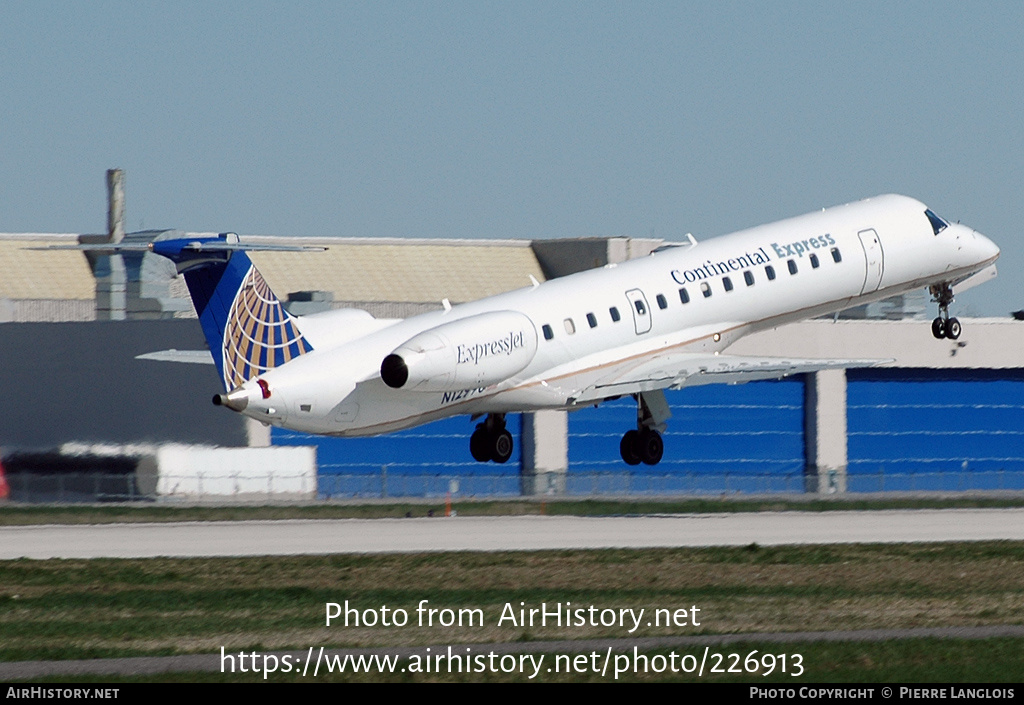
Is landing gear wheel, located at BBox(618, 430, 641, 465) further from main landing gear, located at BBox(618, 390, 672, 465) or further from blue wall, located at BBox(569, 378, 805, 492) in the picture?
blue wall, located at BBox(569, 378, 805, 492)

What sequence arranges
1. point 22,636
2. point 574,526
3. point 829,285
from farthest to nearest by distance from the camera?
point 574,526
point 829,285
point 22,636

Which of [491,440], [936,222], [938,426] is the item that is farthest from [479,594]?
[938,426]

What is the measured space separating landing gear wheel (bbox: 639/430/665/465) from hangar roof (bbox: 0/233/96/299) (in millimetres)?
36813

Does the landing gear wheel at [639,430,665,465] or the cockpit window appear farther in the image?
the cockpit window

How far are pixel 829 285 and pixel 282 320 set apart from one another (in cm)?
1288

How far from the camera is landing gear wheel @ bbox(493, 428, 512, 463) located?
38781 millimetres

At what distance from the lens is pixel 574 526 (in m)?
44.2

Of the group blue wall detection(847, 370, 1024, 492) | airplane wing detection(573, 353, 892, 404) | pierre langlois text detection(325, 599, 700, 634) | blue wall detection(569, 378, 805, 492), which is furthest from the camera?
blue wall detection(847, 370, 1024, 492)

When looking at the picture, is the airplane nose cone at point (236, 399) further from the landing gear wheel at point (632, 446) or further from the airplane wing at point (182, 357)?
the landing gear wheel at point (632, 446)

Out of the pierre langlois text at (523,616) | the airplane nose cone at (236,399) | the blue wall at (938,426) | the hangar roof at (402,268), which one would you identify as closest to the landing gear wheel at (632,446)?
the airplane nose cone at (236,399)

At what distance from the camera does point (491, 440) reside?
3875 centimetres

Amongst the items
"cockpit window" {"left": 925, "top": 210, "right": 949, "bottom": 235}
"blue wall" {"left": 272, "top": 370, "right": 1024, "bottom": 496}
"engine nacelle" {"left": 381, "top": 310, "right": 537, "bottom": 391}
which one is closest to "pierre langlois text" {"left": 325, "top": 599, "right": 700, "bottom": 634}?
"engine nacelle" {"left": 381, "top": 310, "right": 537, "bottom": 391}

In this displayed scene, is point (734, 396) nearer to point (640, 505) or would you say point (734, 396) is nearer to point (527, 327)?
point (640, 505)
